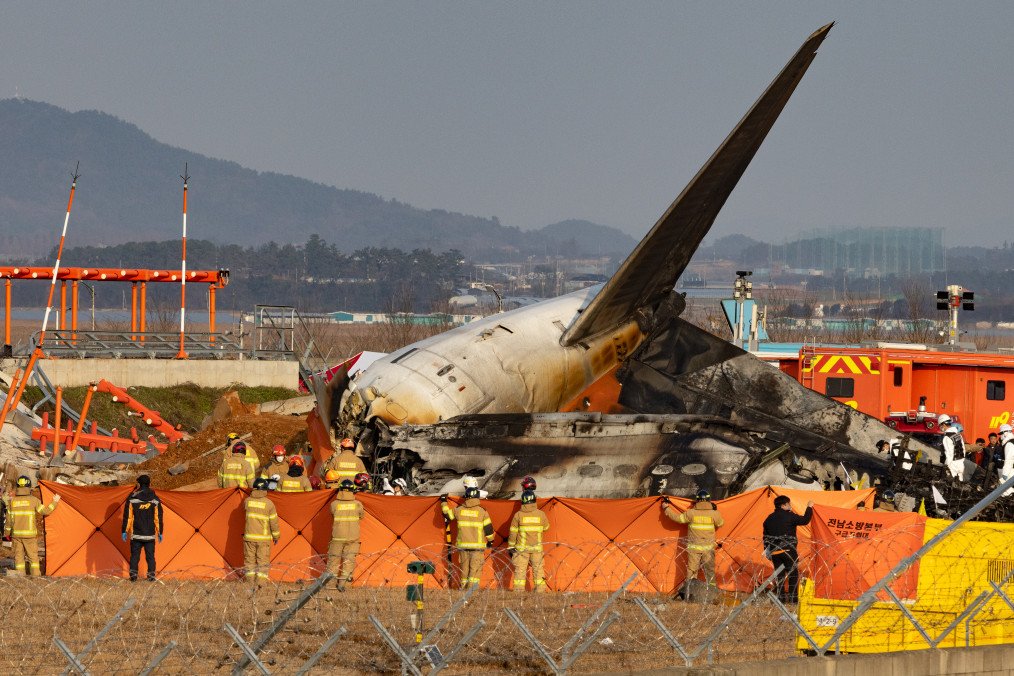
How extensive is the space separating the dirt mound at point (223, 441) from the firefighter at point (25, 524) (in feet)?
34.0

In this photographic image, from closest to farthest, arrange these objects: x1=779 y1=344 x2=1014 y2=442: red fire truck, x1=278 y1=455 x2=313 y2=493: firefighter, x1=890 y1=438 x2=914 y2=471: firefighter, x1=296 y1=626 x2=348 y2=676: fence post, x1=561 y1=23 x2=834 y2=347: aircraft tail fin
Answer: x1=296 y1=626 x2=348 y2=676: fence post → x1=278 y1=455 x2=313 y2=493: firefighter → x1=561 y1=23 x2=834 y2=347: aircraft tail fin → x1=890 y1=438 x2=914 y2=471: firefighter → x1=779 y1=344 x2=1014 y2=442: red fire truck

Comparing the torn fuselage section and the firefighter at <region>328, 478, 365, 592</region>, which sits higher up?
the torn fuselage section

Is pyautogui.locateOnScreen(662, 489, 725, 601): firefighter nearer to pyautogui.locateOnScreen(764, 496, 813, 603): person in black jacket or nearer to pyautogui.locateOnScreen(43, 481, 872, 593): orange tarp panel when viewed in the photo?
pyautogui.locateOnScreen(43, 481, 872, 593): orange tarp panel

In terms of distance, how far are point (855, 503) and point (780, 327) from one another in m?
112

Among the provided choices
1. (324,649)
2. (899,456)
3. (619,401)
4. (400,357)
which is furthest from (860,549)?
(619,401)

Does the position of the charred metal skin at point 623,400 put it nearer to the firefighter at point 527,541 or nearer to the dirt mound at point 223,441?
the firefighter at point 527,541

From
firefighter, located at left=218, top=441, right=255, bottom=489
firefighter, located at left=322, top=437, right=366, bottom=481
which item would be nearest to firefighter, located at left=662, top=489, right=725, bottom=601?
firefighter, located at left=322, top=437, right=366, bottom=481

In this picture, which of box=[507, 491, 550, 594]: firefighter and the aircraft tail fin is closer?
box=[507, 491, 550, 594]: firefighter

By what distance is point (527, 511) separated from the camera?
2097 centimetres

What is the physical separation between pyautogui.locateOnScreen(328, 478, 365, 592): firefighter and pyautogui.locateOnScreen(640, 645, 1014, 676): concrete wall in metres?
6.85

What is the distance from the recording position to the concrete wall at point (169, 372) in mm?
48562

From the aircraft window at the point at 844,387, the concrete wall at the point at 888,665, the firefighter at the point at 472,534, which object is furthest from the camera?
the aircraft window at the point at 844,387

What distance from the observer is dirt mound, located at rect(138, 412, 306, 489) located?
110ft

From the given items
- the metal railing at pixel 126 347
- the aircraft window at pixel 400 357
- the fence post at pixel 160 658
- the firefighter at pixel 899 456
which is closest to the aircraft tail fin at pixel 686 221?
the aircraft window at pixel 400 357
